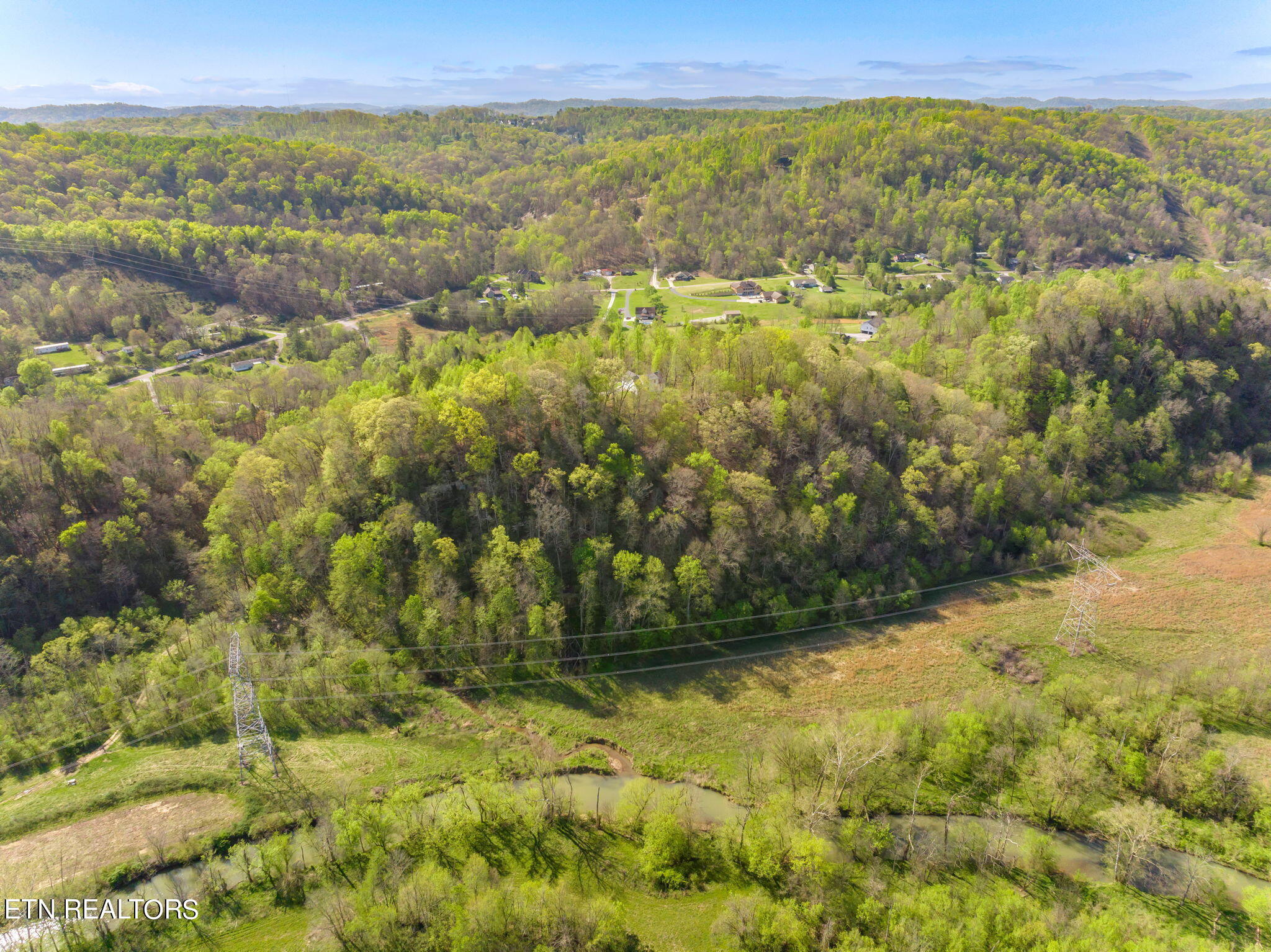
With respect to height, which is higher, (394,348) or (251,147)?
(251,147)

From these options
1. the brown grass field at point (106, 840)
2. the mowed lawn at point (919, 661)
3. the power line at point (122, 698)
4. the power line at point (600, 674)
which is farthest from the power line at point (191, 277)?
the mowed lawn at point (919, 661)

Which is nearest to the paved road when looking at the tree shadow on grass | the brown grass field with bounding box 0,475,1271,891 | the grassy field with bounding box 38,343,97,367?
the grassy field with bounding box 38,343,97,367

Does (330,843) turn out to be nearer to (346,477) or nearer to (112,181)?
(346,477)

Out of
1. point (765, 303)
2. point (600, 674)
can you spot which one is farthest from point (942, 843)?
point (765, 303)

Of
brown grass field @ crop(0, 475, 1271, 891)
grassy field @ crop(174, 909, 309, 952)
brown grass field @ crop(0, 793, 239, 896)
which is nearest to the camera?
grassy field @ crop(174, 909, 309, 952)

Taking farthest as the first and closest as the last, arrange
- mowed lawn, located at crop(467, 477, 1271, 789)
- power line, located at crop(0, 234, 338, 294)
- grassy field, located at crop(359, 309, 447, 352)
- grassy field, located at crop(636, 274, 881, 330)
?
grassy field, located at crop(359, 309, 447, 352) → grassy field, located at crop(636, 274, 881, 330) → power line, located at crop(0, 234, 338, 294) → mowed lawn, located at crop(467, 477, 1271, 789)

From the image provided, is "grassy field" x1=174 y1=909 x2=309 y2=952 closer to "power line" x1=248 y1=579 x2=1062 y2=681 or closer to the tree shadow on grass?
"power line" x1=248 y1=579 x2=1062 y2=681

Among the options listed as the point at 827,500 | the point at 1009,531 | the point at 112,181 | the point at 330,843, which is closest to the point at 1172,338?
the point at 1009,531
